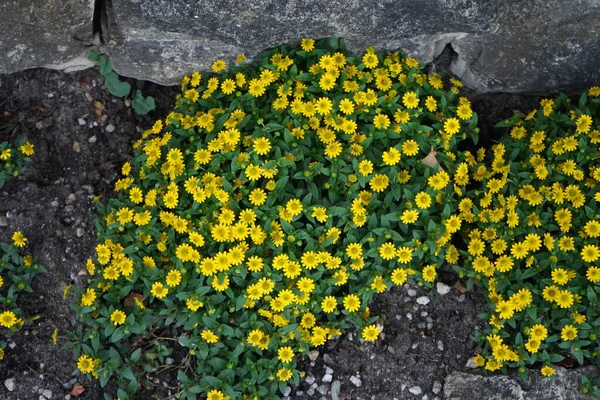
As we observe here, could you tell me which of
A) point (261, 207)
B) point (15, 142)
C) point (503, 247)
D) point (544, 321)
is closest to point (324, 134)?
point (261, 207)

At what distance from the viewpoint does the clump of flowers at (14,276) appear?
3.96m

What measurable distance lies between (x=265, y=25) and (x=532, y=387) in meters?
2.39

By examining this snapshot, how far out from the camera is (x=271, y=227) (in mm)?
3730

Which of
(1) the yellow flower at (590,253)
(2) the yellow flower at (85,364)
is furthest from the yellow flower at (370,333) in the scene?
(2) the yellow flower at (85,364)

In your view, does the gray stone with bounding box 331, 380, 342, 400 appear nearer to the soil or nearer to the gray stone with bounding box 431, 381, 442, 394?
the soil

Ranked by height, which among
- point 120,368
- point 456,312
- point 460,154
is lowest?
point 120,368

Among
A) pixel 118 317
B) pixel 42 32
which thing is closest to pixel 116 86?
pixel 42 32

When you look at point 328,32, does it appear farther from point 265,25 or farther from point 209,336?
point 209,336

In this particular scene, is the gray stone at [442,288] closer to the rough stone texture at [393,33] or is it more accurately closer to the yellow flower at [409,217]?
the yellow flower at [409,217]

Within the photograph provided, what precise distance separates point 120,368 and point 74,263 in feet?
2.30

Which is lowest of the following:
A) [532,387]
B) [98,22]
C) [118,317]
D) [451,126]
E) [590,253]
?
[532,387]

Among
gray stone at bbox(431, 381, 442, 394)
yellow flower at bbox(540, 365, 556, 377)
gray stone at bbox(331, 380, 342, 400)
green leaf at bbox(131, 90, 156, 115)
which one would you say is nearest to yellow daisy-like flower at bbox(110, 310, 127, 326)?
gray stone at bbox(331, 380, 342, 400)

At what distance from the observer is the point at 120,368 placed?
382 centimetres

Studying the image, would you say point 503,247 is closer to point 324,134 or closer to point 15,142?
point 324,134
